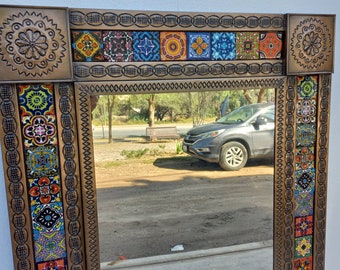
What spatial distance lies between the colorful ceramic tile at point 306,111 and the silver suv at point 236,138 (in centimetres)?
10

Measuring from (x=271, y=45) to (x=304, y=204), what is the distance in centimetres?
59

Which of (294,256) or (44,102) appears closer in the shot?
(44,102)

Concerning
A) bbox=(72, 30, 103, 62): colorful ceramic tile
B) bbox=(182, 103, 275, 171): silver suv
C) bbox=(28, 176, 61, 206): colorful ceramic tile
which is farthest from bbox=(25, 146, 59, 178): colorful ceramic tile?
bbox=(182, 103, 275, 171): silver suv

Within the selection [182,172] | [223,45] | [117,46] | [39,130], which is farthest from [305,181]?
[39,130]

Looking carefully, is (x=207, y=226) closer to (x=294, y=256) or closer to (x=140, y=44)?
(x=294, y=256)

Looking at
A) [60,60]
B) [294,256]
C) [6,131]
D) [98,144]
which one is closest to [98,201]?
[98,144]

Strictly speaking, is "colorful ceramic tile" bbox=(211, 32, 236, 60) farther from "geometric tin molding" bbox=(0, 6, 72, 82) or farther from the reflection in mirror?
"geometric tin molding" bbox=(0, 6, 72, 82)

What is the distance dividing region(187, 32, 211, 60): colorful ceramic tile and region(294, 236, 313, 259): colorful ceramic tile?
0.76 m

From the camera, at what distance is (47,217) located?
927mm

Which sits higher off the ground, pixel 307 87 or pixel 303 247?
pixel 307 87

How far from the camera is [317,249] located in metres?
1.20

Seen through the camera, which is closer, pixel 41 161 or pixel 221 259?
pixel 41 161

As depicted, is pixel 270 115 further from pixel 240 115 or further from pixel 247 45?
pixel 247 45

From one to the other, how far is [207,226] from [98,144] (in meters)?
0.50
